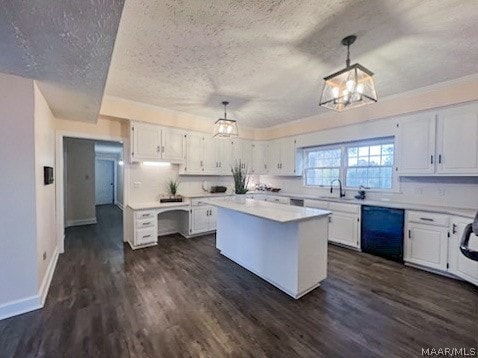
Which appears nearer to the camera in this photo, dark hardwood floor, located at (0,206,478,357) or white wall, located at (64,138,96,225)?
dark hardwood floor, located at (0,206,478,357)

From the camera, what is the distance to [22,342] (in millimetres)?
1784

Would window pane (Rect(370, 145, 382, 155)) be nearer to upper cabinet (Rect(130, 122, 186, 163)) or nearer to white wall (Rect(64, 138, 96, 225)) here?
upper cabinet (Rect(130, 122, 186, 163))

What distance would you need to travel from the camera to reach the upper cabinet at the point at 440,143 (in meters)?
2.93

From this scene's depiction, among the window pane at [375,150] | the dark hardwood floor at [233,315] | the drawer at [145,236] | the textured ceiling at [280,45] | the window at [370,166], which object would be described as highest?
the textured ceiling at [280,45]

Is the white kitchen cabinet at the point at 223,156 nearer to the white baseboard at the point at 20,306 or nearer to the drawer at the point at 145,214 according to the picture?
the drawer at the point at 145,214

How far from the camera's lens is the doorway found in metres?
10.1

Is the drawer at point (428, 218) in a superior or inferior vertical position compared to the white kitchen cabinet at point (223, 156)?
inferior

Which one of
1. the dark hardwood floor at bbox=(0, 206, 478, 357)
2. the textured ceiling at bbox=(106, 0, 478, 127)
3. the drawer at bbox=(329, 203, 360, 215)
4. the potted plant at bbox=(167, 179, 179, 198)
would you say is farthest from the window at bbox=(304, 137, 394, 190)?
the potted plant at bbox=(167, 179, 179, 198)

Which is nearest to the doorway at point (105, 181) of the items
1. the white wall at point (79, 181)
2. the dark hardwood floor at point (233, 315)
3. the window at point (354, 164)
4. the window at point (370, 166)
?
the white wall at point (79, 181)

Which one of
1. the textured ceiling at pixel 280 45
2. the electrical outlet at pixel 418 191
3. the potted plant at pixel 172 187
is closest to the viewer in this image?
the textured ceiling at pixel 280 45

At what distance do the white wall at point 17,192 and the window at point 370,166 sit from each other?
4994 millimetres

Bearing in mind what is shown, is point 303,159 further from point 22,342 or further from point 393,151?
point 22,342

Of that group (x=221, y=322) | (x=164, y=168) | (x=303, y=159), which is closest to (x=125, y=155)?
(x=164, y=168)

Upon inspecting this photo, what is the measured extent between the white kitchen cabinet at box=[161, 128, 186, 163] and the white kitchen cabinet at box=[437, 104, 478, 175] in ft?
14.4
